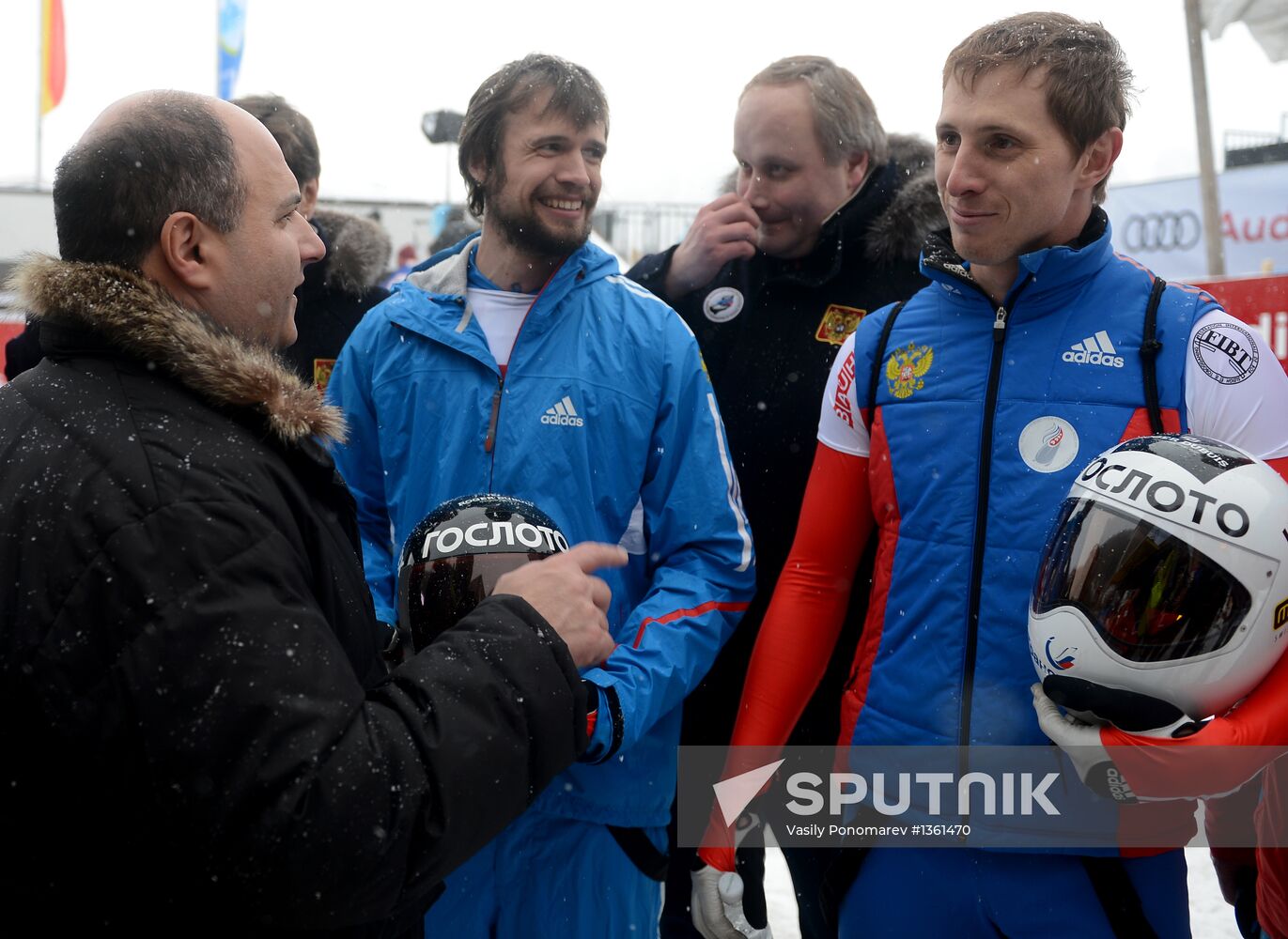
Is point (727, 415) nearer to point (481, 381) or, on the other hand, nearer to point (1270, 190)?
point (481, 381)

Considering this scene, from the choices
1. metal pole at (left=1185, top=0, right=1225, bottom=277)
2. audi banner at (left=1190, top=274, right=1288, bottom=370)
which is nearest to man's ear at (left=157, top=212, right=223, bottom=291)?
audi banner at (left=1190, top=274, right=1288, bottom=370)

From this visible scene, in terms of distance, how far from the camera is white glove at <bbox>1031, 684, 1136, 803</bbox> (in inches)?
77.0

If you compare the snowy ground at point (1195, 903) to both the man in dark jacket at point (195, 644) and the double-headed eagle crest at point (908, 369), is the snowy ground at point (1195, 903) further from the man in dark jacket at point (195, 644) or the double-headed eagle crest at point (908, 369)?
the man in dark jacket at point (195, 644)

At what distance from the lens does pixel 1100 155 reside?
2.28 meters

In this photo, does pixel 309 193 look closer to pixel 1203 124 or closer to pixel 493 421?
pixel 493 421

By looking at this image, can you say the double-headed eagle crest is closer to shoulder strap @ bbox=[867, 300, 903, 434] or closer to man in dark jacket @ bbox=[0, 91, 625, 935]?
shoulder strap @ bbox=[867, 300, 903, 434]

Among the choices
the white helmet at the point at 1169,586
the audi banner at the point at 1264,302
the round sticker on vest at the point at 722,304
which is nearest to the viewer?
the white helmet at the point at 1169,586

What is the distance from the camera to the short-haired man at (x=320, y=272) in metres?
3.85

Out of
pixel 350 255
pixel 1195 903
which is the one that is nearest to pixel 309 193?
pixel 350 255

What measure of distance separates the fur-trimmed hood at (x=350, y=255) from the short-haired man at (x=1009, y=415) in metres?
2.27

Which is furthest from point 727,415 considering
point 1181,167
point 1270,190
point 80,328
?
point 1181,167

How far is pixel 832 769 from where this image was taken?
253 cm

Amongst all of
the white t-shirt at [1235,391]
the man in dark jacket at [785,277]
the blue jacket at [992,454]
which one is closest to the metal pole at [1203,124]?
the man in dark jacket at [785,277]

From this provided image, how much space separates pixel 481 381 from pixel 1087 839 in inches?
65.1
